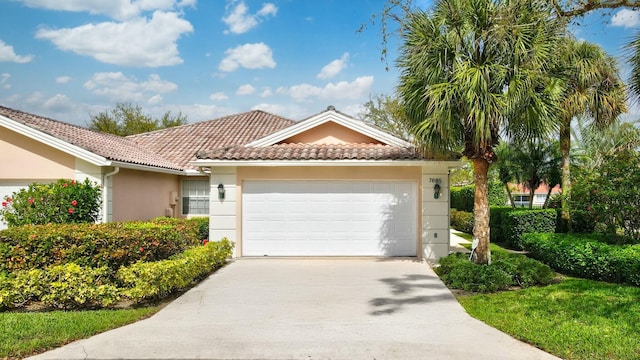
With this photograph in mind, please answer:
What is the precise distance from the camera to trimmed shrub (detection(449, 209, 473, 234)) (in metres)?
21.7

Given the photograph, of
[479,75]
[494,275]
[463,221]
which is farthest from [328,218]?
[463,221]

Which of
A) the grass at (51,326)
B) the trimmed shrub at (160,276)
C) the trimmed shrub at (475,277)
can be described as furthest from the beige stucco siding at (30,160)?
the trimmed shrub at (475,277)

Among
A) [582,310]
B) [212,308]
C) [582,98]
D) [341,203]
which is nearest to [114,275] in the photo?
[212,308]

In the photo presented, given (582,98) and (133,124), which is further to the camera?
(133,124)

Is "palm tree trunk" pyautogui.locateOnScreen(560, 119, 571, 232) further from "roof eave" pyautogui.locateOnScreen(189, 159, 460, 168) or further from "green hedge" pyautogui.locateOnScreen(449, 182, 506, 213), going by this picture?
"green hedge" pyautogui.locateOnScreen(449, 182, 506, 213)

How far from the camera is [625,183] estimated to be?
10.6 meters

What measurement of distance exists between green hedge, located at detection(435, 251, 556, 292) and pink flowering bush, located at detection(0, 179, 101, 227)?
10.4 m

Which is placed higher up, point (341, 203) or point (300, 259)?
point (341, 203)

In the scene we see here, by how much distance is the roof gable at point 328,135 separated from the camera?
531 inches

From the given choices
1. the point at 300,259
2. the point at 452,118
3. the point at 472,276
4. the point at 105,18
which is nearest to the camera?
the point at 472,276

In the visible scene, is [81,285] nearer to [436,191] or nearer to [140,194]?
[140,194]

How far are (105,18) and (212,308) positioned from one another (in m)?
13.7

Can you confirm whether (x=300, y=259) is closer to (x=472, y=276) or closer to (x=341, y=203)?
(x=341, y=203)

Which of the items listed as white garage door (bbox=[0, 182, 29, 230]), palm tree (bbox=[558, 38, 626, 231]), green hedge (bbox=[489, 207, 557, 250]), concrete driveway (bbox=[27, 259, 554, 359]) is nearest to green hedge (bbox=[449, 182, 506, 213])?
green hedge (bbox=[489, 207, 557, 250])
